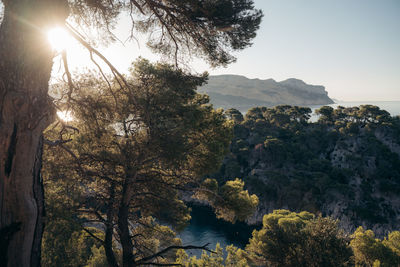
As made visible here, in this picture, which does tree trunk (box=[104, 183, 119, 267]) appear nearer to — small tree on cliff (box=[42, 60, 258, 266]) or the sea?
small tree on cliff (box=[42, 60, 258, 266])

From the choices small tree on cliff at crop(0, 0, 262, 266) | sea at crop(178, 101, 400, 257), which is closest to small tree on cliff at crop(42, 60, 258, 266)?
small tree on cliff at crop(0, 0, 262, 266)

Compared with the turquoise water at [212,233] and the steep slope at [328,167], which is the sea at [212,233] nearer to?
the turquoise water at [212,233]

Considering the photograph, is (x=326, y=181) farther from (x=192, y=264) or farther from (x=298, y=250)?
(x=192, y=264)

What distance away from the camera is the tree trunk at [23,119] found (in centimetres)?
318

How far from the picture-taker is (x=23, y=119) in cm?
329

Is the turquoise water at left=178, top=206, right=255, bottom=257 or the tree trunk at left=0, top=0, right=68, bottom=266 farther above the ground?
the tree trunk at left=0, top=0, right=68, bottom=266

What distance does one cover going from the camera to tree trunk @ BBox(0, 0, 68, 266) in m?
3.18

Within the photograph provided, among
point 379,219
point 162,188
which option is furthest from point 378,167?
point 162,188

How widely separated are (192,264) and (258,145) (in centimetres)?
3278

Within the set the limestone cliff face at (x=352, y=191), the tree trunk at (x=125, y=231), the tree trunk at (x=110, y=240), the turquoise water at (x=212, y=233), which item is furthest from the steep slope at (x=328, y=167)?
the tree trunk at (x=110, y=240)

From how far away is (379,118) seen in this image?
44438 millimetres

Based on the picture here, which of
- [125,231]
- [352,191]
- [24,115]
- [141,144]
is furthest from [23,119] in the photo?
[352,191]

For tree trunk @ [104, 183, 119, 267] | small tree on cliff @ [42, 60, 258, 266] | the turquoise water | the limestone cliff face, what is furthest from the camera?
the limestone cliff face

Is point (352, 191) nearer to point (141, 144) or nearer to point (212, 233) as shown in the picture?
point (212, 233)
